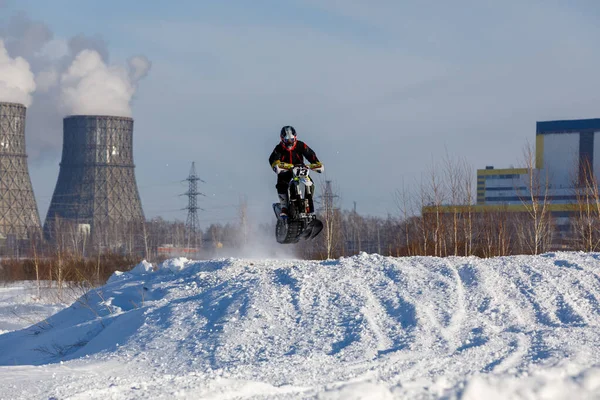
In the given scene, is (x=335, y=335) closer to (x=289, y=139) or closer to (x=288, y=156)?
(x=288, y=156)

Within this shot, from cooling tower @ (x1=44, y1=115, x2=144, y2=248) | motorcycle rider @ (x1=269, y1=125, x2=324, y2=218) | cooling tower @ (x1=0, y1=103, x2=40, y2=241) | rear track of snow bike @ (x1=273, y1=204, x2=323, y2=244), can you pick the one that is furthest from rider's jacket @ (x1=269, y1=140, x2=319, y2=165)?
cooling tower @ (x1=44, y1=115, x2=144, y2=248)

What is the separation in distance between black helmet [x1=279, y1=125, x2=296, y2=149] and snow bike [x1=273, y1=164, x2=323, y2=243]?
0.37 metres

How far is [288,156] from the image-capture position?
11.9m

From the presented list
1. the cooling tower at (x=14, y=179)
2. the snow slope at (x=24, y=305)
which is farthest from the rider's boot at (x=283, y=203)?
the cooling tower at (x=14, y=179)

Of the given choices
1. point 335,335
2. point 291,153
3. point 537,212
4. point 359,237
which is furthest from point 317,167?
point 359,237

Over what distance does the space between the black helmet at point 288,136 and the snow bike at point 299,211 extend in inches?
14.5

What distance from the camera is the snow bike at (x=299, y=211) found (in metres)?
12.0

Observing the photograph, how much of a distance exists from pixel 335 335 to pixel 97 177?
212 ft

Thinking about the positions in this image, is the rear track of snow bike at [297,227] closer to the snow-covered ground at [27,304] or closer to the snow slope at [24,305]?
the snow slope at [24,305]

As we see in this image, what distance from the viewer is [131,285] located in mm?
18547

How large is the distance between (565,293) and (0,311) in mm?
26377

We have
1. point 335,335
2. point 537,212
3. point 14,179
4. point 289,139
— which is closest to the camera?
point 335,335

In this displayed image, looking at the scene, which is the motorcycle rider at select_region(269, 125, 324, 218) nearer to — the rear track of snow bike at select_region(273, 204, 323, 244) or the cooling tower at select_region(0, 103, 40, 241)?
the rear track of snow bike at select_region(273, 204, 323, 244)

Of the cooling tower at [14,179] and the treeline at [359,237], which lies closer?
the treeline at [359,237]
